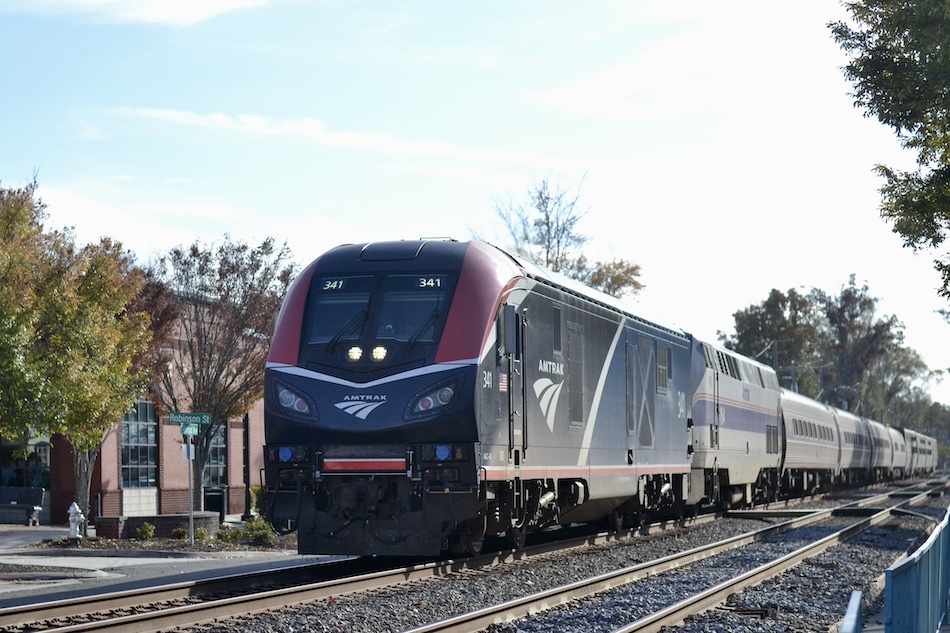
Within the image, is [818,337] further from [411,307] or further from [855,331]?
[411,307]

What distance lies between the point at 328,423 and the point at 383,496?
1058 mm

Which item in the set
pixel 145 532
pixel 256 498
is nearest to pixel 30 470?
pixel 256 498

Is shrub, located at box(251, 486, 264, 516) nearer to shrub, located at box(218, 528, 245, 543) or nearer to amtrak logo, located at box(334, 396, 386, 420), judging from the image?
shrub, located at box(218, 528, 245, 543)

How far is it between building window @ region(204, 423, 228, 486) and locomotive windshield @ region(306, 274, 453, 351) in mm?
27825

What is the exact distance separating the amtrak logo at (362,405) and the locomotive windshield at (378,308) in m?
0.73

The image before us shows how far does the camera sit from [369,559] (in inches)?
644

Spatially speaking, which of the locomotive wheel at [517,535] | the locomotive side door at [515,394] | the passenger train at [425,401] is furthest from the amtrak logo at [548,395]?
the locomotive wheel at [517,535]

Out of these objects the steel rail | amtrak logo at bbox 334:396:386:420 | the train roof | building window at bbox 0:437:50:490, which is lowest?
the steel rail

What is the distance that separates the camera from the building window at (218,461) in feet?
135

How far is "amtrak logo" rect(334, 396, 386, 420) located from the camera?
13.7 m

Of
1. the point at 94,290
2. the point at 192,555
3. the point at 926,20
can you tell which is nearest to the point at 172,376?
the point at 94,290

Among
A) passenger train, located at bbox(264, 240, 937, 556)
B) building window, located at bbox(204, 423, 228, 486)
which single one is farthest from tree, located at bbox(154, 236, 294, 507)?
passenger train, located at bbox(264, 240, 937, 556)

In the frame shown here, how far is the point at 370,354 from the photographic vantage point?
13922mm

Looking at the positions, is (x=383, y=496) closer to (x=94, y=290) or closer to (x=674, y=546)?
(x=674, y=546)
